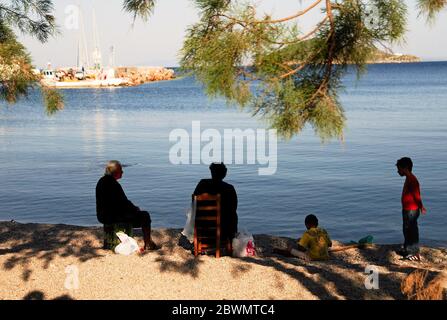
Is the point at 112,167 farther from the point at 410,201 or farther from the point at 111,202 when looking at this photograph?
the point at 410,201

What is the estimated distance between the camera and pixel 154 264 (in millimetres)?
7852

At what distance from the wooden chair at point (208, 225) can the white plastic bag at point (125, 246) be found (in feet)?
2.60

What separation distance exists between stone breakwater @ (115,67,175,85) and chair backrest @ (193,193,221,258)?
12060 centimetres

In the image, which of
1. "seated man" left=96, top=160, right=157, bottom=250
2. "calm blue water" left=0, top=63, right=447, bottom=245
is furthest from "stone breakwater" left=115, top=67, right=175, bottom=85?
"seated man" left=96, top=160, right=157, bottom=250

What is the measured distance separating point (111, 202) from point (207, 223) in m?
1.25

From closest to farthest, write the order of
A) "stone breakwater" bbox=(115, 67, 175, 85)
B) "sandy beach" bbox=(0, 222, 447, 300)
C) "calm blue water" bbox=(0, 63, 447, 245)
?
"sandy beach" bbox=(0, 222, 447, 300) < "calm blue water" bbox=(0, 63, 447, 245) < "stone breakwater" bbox=(115, 67, 175, 85)

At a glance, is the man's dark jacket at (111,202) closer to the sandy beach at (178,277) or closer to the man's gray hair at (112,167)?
the man's gray hair at (112,167)

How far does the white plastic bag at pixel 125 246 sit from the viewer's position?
29.3ft

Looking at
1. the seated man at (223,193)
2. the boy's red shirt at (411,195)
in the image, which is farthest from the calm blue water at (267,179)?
the seated man at (223,193)

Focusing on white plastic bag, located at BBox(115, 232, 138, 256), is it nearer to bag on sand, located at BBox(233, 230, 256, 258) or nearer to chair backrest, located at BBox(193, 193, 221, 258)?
chair backrest, located at BBox(193, 193, 221, 258)

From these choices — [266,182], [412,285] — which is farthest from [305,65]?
[266,182]

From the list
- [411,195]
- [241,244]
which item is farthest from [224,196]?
[411,195]

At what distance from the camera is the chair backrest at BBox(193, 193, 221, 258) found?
28.9 feet

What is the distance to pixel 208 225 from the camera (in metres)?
9.09
